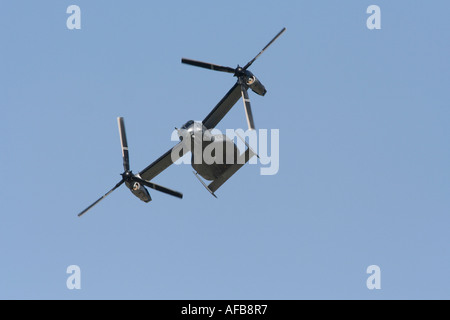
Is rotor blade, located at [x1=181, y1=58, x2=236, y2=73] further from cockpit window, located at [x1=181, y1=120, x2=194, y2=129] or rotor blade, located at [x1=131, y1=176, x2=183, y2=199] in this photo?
rotor blade, located at [x1=131, y1=176, x2=183, y2=199]

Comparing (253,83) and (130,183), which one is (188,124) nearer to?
(253,83)

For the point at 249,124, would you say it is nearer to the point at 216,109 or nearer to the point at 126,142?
the point at 216,109

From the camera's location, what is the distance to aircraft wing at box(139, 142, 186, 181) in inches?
1902

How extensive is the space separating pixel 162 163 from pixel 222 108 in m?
6.43

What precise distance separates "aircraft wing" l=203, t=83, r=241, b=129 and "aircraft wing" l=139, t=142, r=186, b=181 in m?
2.92

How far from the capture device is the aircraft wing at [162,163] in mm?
48312

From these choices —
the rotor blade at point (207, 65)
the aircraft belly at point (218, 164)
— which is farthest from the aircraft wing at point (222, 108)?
the aircraft belly at point (218, 164)

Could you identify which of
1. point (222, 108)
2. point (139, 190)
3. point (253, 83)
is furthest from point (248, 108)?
point (139, 190)

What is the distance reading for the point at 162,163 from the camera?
49125mm

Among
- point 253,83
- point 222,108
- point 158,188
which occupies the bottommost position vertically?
point 158,188

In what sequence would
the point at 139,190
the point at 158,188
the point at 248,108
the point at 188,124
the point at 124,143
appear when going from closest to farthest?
the point at 248,108 → the point at 188,124 → the point at 158,188 → the point at 139,190 → the point at 124,143

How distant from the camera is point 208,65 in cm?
4462

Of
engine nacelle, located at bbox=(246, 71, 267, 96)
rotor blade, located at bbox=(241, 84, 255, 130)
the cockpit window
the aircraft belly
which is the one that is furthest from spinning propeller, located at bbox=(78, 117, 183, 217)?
engine nacelle, located at bbox=(246, 71, 267, 96)
